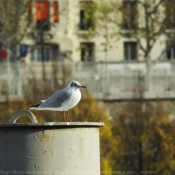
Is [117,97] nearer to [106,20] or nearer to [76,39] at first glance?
[106,20]

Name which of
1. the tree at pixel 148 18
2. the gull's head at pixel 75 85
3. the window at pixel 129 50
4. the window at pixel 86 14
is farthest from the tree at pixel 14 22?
the gull's head at pixel 75 85

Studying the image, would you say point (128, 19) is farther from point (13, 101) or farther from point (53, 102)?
point (53, 102)

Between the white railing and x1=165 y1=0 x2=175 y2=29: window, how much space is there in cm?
412

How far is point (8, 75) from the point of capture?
43.9 meters

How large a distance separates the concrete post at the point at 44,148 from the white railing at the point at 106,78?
109 feet

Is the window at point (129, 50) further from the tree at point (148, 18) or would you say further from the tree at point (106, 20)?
the tree at point (148, 18)

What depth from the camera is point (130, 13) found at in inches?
2003

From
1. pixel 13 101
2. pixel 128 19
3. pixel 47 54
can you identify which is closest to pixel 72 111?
pixel 13 101

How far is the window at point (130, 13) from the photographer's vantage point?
166 ft

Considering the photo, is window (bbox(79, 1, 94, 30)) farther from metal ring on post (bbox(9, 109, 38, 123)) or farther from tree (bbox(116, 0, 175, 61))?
metal ring on post (bbox(9, 109, 38, 123))

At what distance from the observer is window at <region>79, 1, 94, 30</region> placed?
52.1 meters

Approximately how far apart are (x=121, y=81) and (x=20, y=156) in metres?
34.4

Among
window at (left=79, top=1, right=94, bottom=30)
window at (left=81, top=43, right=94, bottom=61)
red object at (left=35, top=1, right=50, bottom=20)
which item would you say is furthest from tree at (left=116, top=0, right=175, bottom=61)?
red object at (left=35, top=1, right=50, bottom=20)

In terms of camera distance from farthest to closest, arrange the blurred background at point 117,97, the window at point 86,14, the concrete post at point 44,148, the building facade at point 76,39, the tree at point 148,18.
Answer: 1. the building facade at point 76,39
2. the window at point 86,14
3. the tree at point 148,18
4. the blurred background at point 117,97
5. the concrete post at point 44,148
